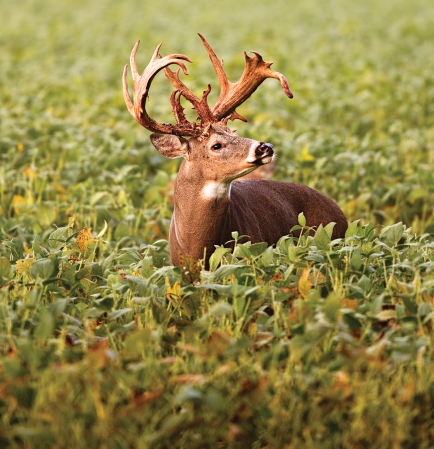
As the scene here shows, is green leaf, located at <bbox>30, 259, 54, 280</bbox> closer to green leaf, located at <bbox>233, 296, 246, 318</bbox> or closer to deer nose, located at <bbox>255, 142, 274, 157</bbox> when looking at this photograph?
green leaf, located at <bbox>233, 296, 246, 318</bbox>

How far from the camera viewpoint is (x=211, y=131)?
14.5 feet

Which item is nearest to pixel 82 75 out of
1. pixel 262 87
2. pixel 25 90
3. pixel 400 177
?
pixel 25 90

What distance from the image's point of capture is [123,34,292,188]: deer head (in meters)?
4.27

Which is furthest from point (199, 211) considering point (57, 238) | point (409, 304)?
point (409, 304)

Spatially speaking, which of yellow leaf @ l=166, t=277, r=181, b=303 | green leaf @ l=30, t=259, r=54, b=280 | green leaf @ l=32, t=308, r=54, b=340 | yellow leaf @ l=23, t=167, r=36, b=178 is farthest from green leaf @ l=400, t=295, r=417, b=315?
yellow leaf @ l=23, t=167, r=36, b=178

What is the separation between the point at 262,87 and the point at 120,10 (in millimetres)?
14294

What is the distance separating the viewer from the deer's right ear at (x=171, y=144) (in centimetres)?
448

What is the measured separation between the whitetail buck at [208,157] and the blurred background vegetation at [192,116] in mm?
1186

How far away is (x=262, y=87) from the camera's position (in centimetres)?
1284

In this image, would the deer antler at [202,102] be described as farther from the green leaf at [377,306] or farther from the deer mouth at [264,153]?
the green leaf at [377,306]

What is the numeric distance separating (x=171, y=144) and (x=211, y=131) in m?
0.30

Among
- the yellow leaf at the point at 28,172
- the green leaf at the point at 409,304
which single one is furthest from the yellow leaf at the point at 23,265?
the yellow leaf at the point at 28,172

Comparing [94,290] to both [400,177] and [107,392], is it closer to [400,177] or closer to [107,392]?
[107,392]

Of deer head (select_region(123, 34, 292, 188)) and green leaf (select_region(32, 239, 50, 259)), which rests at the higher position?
deer head (select_region(123, 34, 292, 188))
